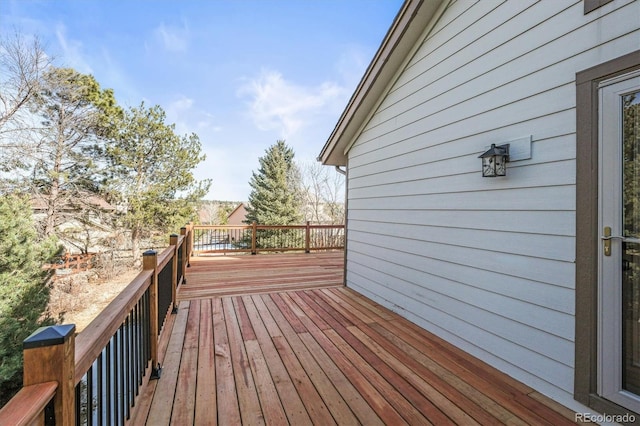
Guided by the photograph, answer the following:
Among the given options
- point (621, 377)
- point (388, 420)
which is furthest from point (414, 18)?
point (388, 420)

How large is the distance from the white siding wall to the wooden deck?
12.5 inches

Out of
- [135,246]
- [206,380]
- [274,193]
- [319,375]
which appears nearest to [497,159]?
[319,375]

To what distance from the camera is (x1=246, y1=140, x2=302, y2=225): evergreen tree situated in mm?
17297

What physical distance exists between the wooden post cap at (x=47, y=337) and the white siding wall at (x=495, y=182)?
2623 mm

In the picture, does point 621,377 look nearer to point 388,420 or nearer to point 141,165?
point 388,420

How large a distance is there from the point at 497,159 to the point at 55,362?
9.16 ft

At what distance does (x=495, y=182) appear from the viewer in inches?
92.2

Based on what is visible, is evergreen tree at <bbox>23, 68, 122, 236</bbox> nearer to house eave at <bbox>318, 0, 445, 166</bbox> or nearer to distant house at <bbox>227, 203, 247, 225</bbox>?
house eave at <bbox>318, 0, 445, 166</bbox>

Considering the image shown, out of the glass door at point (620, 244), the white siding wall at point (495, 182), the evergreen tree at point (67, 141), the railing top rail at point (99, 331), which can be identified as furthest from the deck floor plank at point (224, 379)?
the evergreen tree at point (67, 141)

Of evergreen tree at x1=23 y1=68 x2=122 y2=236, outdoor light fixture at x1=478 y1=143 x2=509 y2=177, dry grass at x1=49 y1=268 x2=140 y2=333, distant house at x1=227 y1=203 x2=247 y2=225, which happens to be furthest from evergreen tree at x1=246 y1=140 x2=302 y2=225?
outdoor light fixture at x1=478 y1=143 x2=509 y2=177

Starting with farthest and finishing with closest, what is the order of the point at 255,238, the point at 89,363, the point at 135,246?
1. the point at 135,246
2. the point at 255,238
3. the point at 89,363

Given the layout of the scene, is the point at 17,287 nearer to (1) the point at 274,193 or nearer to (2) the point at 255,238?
(2) the point at 255,238

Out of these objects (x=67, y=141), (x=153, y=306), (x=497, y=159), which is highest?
(x=67, y=141)

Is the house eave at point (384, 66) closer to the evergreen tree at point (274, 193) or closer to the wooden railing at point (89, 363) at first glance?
the wooden railing at point (89, 363)
